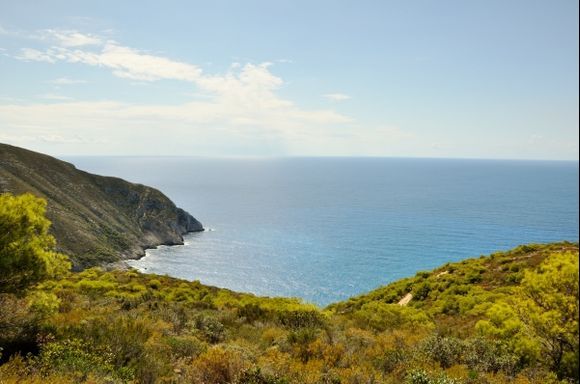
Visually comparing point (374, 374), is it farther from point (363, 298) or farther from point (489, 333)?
point (363, 298)

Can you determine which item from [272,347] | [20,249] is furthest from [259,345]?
[20,249]

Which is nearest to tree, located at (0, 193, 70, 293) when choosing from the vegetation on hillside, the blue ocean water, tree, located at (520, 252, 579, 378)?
the vegetation on hillside

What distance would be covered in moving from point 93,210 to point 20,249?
11295cm

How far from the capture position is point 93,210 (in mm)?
109938

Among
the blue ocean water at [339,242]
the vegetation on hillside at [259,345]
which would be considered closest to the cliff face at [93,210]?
the blue ocean water at [339,242]

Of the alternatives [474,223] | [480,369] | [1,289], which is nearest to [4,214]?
[1,289]

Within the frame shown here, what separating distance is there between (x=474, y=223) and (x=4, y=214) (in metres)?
160

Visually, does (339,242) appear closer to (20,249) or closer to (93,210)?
(93,210)

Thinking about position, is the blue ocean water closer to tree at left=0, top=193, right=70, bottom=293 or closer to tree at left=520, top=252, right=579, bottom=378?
tree at left=0, top=193, right=70, bottom=293

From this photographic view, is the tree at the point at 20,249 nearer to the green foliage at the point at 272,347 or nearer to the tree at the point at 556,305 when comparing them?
A: the green foliage at the point at 272,347

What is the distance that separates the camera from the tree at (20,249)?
9242mm

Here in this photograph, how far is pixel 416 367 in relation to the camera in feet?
31.1

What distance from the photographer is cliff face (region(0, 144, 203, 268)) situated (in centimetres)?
8738

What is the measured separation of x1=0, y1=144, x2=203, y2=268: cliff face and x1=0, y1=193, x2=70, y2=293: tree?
81.0m
